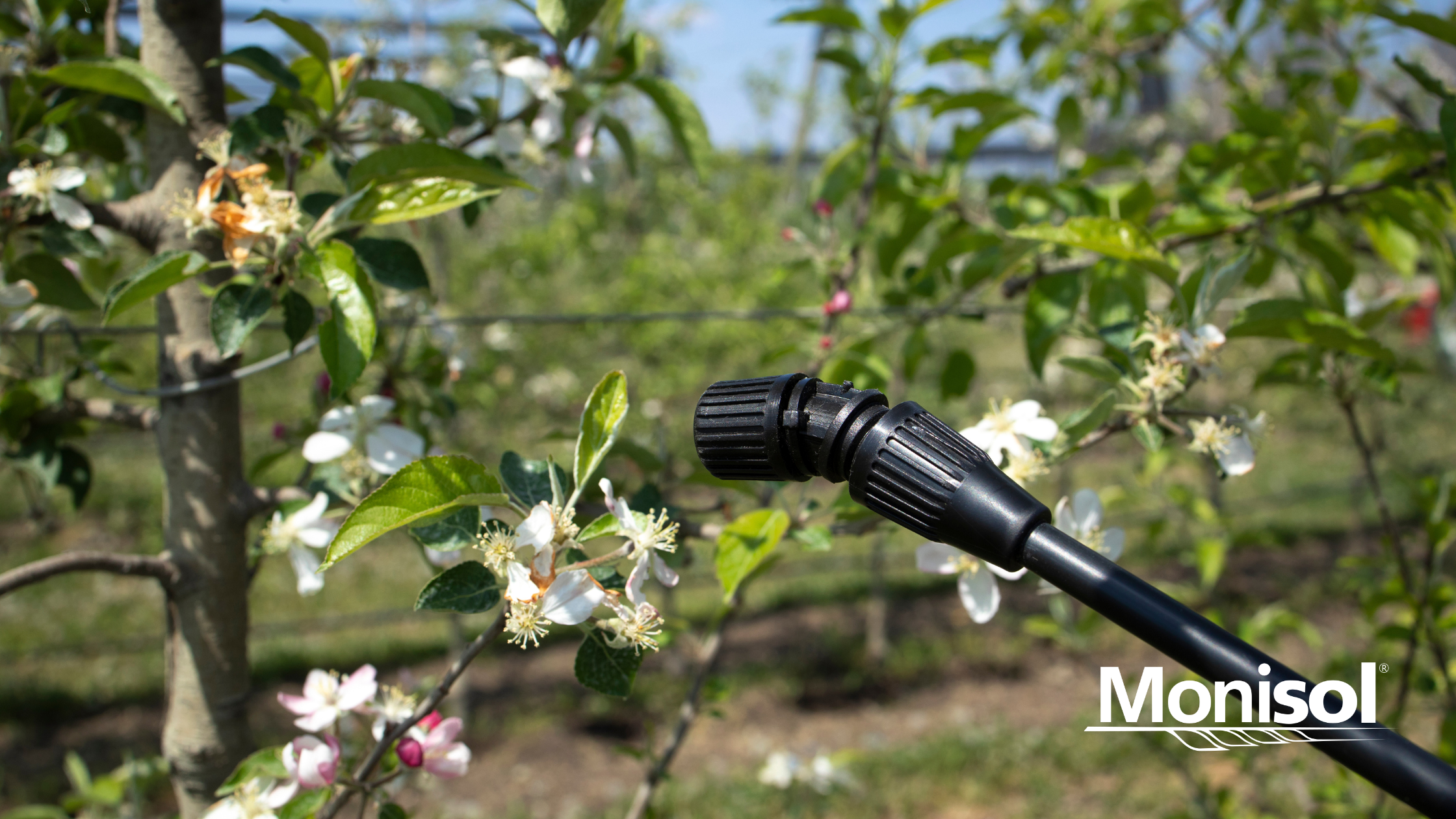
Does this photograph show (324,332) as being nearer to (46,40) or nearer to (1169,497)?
(46,40)

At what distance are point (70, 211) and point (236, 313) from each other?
1.06 ft

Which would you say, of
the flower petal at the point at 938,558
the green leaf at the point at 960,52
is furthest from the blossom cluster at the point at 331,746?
the green leaf at the point at 960,52

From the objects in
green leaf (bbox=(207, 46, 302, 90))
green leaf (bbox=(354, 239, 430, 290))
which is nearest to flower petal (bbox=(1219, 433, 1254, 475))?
green leaf (bbox=(354, 239, 430, 290))

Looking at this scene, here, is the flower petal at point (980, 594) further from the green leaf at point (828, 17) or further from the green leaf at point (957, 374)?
the green leaf at point (828, 17)

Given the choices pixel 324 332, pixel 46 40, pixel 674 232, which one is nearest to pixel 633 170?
pixel 324 332

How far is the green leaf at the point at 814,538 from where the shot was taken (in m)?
0.91

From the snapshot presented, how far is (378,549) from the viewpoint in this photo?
238 inches

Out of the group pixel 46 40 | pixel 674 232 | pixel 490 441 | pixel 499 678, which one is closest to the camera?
pixel 46 40

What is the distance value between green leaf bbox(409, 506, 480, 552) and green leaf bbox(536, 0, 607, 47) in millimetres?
548

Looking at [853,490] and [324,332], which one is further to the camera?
[324,332]

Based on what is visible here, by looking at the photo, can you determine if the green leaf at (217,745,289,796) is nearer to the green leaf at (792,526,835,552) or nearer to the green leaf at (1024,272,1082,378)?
the green leaf at (792,526,835,552)

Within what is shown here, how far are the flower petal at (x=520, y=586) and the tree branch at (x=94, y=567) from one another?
528 mm

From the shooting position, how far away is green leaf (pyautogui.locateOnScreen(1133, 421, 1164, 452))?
0.90 metres

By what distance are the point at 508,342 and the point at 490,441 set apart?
82cm
